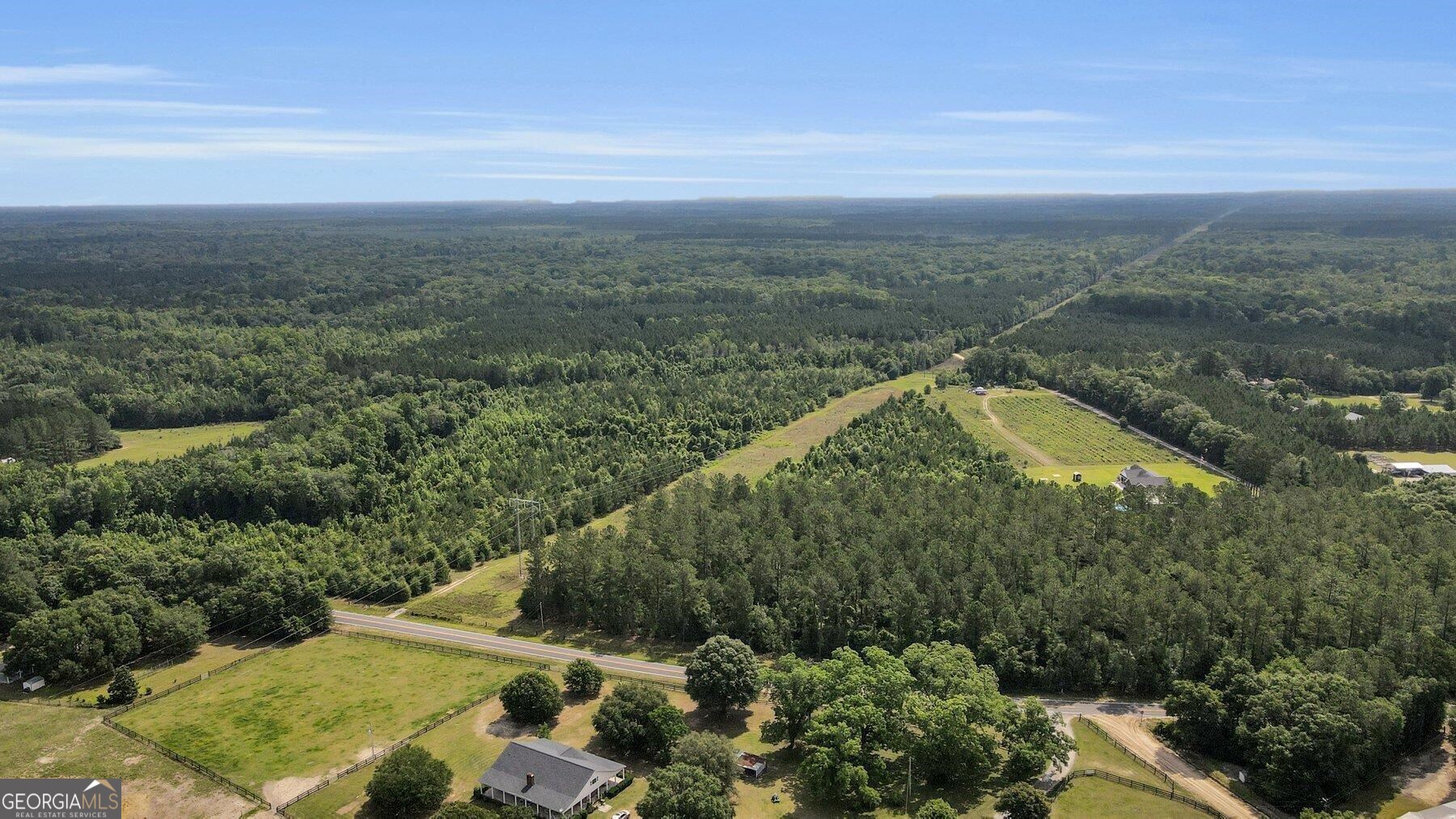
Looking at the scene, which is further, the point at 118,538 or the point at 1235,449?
the point at 1235,449

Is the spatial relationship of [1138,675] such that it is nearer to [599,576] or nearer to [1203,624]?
[1203,624]

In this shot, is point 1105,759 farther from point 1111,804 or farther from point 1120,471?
point 1120,471

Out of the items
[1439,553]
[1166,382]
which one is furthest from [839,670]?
[1166,382]

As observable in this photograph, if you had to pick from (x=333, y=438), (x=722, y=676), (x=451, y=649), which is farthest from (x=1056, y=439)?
(x=333, y=438)

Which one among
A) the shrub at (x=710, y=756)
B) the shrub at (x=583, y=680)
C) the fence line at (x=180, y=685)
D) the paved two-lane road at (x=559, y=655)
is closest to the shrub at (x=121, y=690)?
the fence line at (x=180, y=685)

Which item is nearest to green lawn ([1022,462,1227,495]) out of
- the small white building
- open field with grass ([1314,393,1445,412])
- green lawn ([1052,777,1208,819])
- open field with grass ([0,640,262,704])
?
open field with grass ([1314,393,1445,412])

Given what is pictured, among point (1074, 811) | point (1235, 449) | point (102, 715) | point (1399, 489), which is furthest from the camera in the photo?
point (1235, 449)

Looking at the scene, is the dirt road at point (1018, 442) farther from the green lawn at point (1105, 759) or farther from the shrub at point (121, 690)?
the shrub at point (121, 690)
